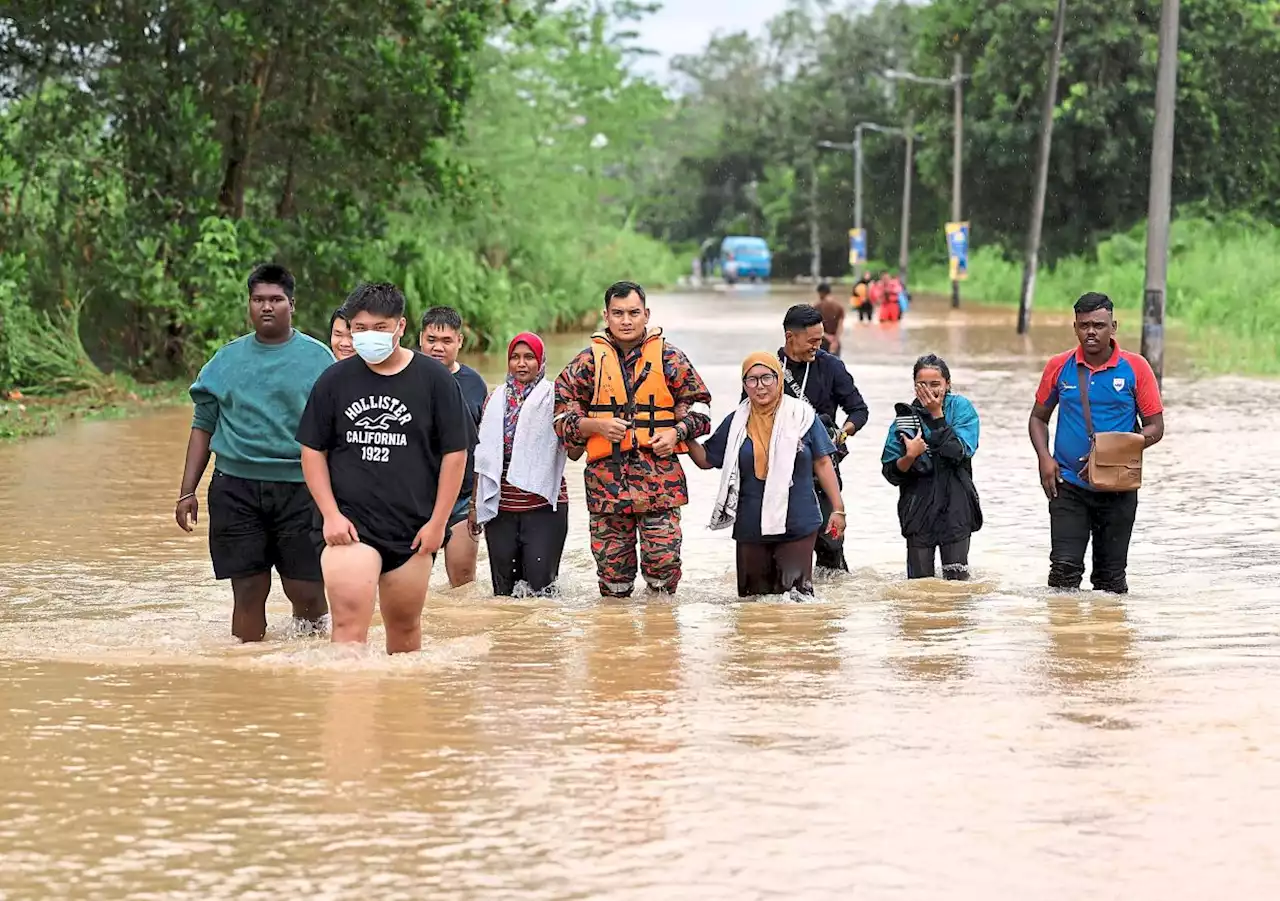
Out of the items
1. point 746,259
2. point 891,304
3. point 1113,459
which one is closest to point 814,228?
point 746,259

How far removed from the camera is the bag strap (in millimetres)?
10602

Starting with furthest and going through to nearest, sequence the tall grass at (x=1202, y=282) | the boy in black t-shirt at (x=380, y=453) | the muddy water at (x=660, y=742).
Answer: the tall grass at (x=1202, y=282) < the boy in black t-shirt at (x=380, y=453) < the muddy water at (x=660, y=742)

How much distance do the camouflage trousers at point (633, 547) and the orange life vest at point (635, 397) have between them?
1.28ft

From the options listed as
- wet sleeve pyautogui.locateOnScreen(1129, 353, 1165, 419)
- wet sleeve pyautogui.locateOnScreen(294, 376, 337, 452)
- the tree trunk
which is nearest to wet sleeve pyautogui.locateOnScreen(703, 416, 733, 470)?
wet sleeve pyautogui.locateOnScreen(1129, 353, 1165, 419)

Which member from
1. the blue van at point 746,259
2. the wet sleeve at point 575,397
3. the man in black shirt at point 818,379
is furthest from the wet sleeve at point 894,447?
the blue van at point 746,259

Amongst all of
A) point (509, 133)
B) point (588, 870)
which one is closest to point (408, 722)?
point (588, 870)

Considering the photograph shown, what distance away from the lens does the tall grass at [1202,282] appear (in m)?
35.2

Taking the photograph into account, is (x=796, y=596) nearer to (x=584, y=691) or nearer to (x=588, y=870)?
(x=584, y=691)

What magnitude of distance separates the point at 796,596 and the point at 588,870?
4867 mm

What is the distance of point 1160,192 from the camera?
2672cm

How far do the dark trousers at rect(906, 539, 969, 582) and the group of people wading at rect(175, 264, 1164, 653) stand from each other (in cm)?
1

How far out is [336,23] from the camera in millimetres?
26984

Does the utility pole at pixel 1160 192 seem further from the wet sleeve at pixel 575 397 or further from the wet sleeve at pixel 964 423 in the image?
the wet sleeve at pixel 575 397

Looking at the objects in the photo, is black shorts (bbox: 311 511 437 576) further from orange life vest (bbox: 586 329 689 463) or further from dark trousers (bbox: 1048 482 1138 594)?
dark trousers (bbox: 1048 482 1138 594)
